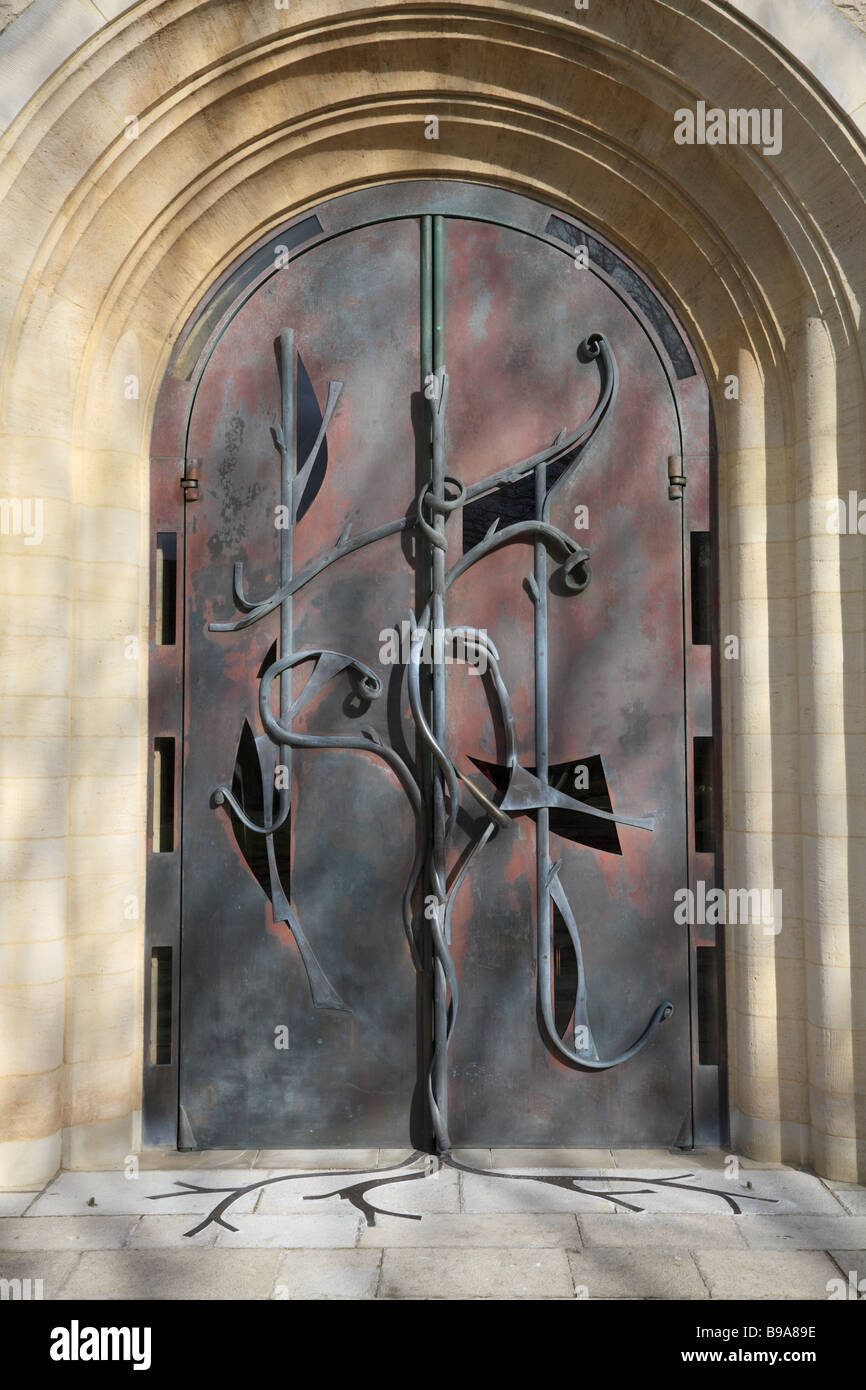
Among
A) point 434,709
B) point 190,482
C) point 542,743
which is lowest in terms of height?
point 542,743

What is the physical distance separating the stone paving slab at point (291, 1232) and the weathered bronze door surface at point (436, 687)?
57cm

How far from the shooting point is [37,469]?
3.75 meters

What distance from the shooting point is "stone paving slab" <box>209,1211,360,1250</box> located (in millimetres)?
3207

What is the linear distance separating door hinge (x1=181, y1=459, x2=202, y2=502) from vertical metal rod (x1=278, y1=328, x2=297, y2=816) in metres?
0.34

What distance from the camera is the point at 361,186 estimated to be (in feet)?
13.6

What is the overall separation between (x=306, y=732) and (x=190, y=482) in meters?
1.10

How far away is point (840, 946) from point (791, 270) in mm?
2494

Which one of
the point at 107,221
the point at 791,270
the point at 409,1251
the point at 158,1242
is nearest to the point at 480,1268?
the point at 409,1251

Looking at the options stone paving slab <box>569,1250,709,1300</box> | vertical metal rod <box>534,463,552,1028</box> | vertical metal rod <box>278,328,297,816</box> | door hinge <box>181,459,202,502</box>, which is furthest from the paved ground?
door hinge <box>181,459,202,502</box>

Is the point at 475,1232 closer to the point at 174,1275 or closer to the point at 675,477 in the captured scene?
the point at 174,1275

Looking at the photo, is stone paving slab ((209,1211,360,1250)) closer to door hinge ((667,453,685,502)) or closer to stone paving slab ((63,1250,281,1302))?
stone paving slab ((63,1250,281,1302))

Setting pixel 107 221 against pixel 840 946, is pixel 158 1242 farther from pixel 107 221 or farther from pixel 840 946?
pixel 107 221

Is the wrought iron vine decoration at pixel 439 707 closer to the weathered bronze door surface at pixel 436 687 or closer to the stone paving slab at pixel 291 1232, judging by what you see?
the weathered bronze door surface at pixel 436 687

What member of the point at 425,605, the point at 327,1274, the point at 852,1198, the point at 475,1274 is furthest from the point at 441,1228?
the point at 425,605
